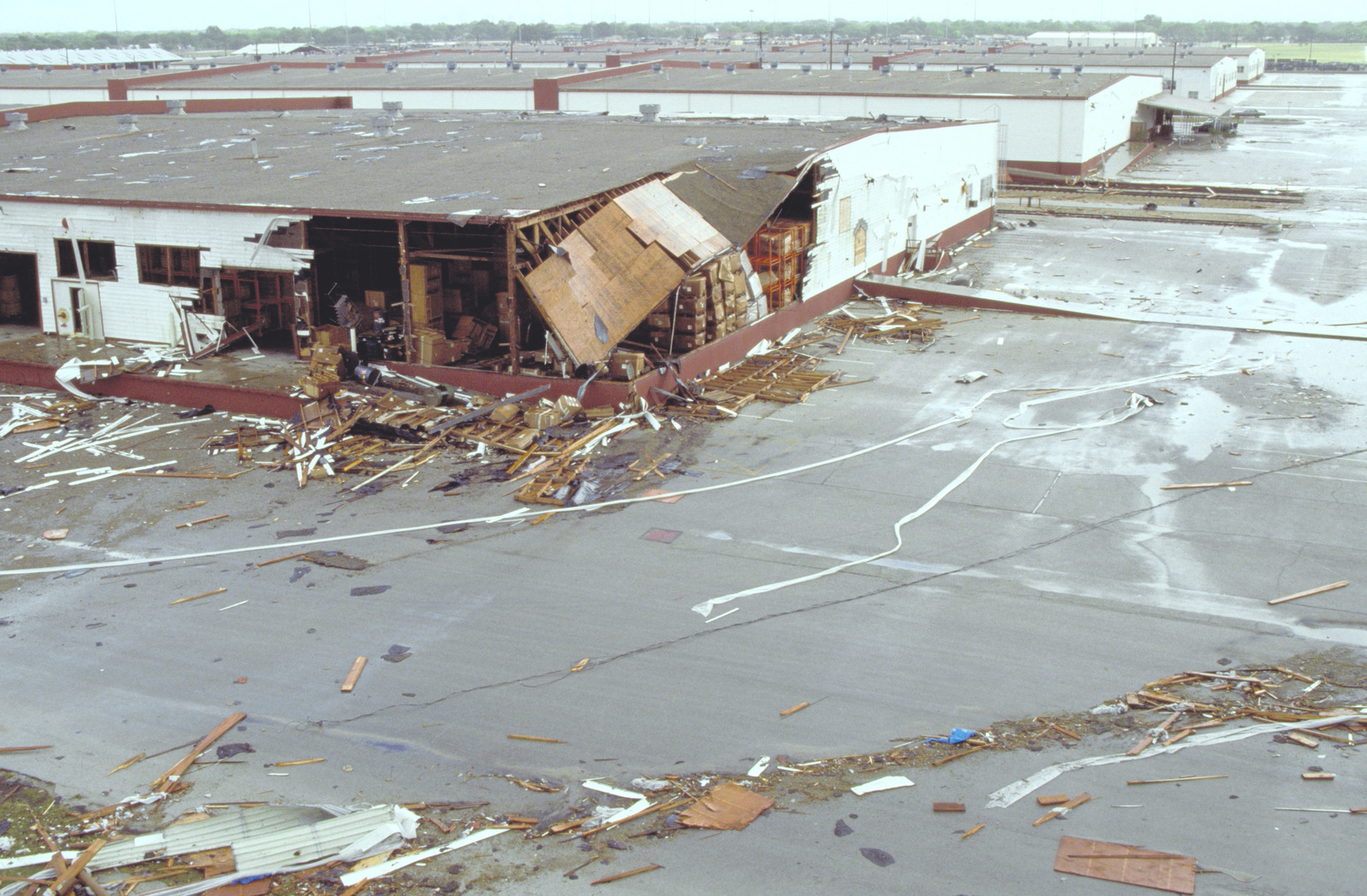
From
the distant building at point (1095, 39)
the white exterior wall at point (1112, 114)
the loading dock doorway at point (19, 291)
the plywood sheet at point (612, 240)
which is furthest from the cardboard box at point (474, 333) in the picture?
the distant building at point (1095, 39)

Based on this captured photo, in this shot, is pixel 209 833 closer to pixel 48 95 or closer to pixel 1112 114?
pixel 1112 114

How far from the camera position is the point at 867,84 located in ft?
174

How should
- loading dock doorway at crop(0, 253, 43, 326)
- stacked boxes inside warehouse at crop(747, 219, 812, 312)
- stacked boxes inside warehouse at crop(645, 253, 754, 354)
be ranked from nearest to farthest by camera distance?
stacked boxes inside warehouse at crop(645, 253, 754, 354) → stacked boxes inside warehouse at crop(747, 219, 812, 312) → loading dock doorway at crop(0, 253, 43, 326)

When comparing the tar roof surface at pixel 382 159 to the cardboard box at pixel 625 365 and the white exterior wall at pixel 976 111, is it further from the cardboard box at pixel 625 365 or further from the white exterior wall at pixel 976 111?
the white exterior wall at pixel 976 111

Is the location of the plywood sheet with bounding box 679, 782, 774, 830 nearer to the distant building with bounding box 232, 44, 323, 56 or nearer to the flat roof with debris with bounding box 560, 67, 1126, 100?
the flat roof with debris with bounding box 560, 67, 1126, 100

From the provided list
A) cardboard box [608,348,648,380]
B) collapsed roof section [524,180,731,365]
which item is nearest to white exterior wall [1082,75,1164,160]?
collapsed roof section [524,180,731,365]

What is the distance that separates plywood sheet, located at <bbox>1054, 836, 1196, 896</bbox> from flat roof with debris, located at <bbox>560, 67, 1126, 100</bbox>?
44263 millimetres

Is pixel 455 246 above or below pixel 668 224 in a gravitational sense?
below

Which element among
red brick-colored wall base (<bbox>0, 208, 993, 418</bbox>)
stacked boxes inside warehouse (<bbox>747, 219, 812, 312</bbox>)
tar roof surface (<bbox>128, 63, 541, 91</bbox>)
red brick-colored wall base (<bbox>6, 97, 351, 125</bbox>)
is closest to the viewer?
red brick-colored wall base (<bbox>0, 208, 993, 418</bbox>)

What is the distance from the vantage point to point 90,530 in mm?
14891

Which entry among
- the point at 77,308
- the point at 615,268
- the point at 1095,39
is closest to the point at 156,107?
the point at 77,308

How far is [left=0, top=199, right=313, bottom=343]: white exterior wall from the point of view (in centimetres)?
2066

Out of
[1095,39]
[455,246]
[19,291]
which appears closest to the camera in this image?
[455,246]

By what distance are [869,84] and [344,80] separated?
26.6 meters
